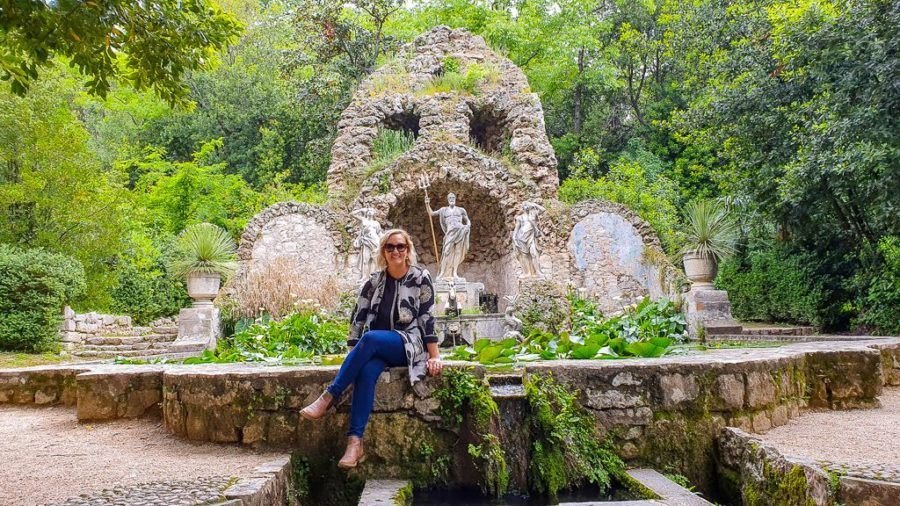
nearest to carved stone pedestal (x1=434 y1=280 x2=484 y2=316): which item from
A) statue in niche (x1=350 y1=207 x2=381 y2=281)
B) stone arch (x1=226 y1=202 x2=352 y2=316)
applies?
statue in niche (x1=350 y1=207 x2=381 y2=281)

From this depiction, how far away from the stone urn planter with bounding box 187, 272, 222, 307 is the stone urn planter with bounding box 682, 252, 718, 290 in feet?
27.0

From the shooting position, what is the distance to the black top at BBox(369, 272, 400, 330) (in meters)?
3.76

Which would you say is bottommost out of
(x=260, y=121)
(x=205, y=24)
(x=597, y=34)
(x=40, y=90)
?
(x=205, y=24)

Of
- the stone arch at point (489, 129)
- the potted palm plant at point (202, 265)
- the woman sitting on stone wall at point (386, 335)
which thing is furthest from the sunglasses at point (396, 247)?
the stone arch at point (489, 129)

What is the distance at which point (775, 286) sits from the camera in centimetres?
1177

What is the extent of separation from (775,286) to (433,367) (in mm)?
10423

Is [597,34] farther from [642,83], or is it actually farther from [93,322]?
[93,322]

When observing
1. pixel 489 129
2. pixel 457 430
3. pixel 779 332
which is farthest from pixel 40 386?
pixel 489 129

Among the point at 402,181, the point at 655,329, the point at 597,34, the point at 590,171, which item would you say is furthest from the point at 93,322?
the point at 597,34

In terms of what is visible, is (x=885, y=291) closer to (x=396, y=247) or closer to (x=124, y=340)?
(x=396, y=247)

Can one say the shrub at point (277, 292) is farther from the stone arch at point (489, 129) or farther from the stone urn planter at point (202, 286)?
the stone arch at point (489, 129)

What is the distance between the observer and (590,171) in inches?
811

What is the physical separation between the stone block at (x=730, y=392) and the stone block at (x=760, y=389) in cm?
7

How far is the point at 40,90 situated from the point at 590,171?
1575 centimetres
